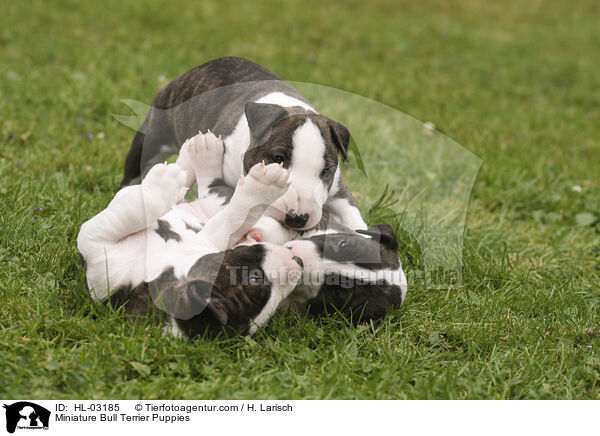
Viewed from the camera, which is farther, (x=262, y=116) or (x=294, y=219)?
(x=262, y=116)

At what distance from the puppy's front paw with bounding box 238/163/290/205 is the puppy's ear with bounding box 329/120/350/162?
68 centimetres

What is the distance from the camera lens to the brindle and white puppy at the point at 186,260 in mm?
3000

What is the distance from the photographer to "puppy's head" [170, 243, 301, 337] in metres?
2.95

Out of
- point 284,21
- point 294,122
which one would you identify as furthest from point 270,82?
point 284,21

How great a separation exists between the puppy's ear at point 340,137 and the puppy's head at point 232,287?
3.33 ft

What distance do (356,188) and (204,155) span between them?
150 cm

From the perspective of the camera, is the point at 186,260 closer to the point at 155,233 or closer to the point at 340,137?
the point at 155,233

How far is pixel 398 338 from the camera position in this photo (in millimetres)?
3443

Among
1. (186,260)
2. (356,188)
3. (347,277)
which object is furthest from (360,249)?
(356,188)

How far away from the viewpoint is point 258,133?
373 cm

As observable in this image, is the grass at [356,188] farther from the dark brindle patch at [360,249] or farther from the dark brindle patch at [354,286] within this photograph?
the dark brindle patch at [360,249]

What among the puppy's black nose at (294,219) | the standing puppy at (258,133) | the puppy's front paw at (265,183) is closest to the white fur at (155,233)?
the puppy's front paw at (265,183)

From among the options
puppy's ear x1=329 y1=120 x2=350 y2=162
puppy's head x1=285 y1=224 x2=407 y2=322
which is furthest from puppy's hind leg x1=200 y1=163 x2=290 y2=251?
puppy's ear x1=329 y1=120 x2=350 y2=162
